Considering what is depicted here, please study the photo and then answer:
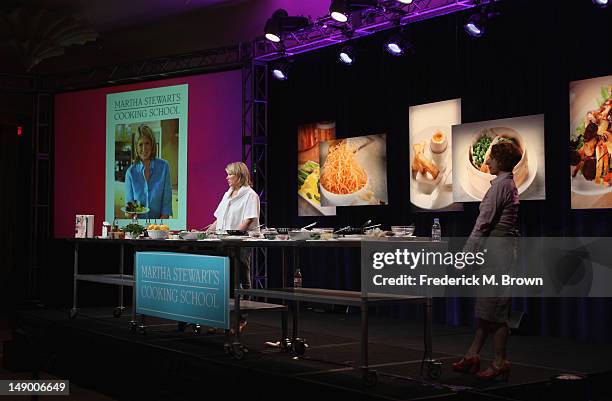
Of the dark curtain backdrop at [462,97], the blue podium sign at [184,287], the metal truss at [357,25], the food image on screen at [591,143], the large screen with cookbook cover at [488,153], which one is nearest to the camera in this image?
the blue podium sign at [184,287]

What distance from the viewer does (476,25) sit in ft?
21.1

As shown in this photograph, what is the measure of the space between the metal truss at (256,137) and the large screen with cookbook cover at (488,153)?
263 cm

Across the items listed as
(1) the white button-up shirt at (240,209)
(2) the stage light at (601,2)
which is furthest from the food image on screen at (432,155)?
(1) the white button-up shirt at (240,209)

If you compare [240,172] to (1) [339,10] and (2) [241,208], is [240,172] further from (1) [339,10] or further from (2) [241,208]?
(1) [339,10]

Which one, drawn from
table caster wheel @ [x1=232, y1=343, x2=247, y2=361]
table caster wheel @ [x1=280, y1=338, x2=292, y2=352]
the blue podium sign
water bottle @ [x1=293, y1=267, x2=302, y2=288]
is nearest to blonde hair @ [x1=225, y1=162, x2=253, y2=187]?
the blue podium sign

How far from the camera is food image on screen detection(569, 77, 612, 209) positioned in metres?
5.89

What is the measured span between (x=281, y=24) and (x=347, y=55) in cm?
83

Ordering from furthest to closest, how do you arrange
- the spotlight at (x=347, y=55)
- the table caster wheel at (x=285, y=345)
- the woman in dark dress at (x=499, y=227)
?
the spotlight at (x=347, y=55) → the table caster wheel at (x=285, y=345) → the woman in dark dress at (x=499, y=227)

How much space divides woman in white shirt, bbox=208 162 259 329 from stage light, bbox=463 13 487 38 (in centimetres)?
234

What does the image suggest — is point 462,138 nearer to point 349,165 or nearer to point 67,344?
point 349,165

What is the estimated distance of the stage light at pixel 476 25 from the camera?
6418 millimetres

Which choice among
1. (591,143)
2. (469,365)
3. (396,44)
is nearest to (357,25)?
(396,44)

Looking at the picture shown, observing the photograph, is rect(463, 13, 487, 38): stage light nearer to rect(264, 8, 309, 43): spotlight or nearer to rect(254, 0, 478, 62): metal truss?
rect(254, 0, 478, 62): metal truss

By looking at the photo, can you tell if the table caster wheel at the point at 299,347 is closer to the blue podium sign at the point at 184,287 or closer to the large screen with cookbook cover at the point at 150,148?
the blue podium sign at the point at 184,287
